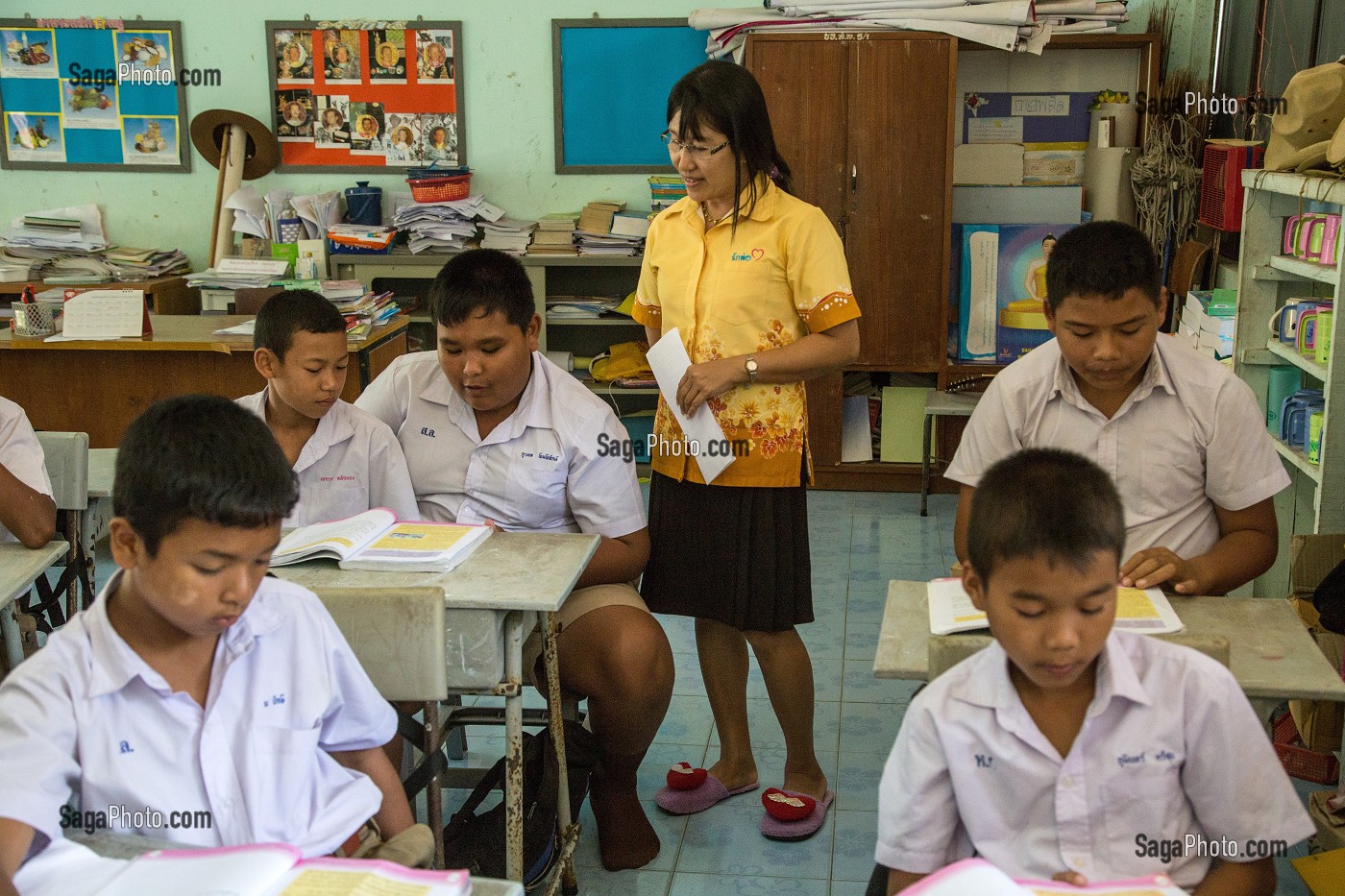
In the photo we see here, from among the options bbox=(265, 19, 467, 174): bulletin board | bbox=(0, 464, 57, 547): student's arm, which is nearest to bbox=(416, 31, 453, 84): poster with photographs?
bbox=(265, 19, 467, 174): bulletin board

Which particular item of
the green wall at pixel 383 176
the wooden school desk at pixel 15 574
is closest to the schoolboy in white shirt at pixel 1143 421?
the wooden school desk at pixel 15 574

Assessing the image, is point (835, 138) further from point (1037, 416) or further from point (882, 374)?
point (1037, 416)

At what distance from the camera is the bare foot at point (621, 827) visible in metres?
2.48

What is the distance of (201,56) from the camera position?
5.60 m

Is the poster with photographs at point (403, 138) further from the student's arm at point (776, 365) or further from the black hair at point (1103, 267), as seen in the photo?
Answer: the black hair at point (1103, 267)

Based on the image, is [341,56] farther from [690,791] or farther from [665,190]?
[690,791]

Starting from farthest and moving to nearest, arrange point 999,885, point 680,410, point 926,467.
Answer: point 926,467 → point 680,410 → point 999,885

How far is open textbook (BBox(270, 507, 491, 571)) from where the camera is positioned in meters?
2.10

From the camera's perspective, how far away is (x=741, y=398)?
2559 mm

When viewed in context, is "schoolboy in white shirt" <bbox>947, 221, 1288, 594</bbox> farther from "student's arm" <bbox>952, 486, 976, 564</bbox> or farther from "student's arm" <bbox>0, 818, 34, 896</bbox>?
"student's arm" <bbox>0, 818, 34, 896</bbox>

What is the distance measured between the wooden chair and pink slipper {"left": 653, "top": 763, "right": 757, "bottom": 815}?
1.40 meters

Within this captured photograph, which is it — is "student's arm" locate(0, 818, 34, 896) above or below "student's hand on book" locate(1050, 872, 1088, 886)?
above

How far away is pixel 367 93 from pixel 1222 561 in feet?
14.7

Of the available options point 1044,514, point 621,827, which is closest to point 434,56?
point 621,827
